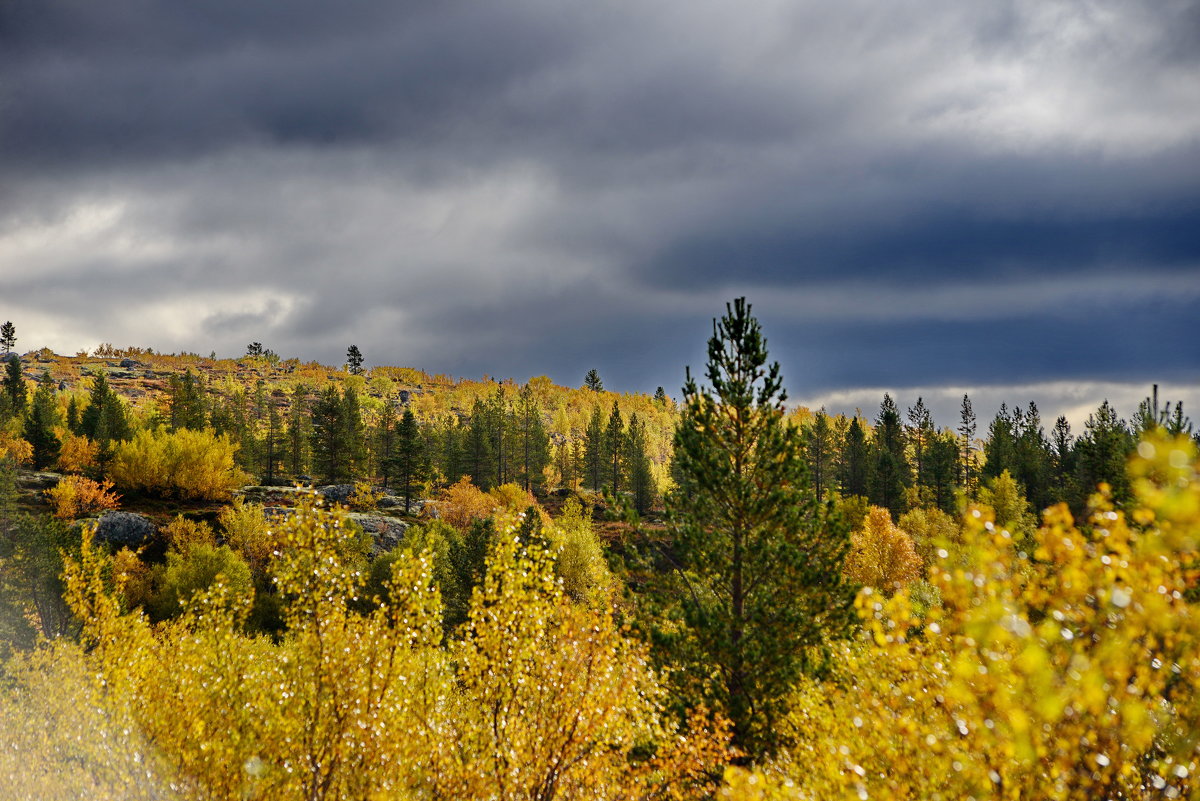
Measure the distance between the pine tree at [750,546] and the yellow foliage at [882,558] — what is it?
33321 mm

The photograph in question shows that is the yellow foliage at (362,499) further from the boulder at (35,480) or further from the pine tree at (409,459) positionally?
the boulder at (35,480)

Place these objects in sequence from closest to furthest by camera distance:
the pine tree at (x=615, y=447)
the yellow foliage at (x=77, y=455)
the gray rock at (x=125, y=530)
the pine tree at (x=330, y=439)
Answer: the gray rock at (x=125, y=530), the yellow foliage at (x=77, y=455), the pine tree at (x=330, y=439), the pine tree at (x=615, y=447)

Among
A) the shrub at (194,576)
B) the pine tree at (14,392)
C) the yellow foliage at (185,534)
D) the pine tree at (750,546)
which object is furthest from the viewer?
the pine tree at (14,392)

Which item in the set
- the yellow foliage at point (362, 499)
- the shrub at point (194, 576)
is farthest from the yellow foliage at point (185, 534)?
the yellow foliage at point (362, 499)

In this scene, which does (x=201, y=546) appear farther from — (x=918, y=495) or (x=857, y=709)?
(x=918, y=495)

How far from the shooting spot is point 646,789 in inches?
636

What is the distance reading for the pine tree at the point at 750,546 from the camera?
54.7 feet

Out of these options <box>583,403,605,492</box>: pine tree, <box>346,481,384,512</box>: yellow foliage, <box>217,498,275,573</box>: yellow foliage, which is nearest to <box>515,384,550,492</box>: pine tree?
<box>583,403,605,492</box>: pine tree

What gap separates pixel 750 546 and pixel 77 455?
84201 mm

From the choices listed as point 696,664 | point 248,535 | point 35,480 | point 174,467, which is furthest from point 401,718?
point 35,480

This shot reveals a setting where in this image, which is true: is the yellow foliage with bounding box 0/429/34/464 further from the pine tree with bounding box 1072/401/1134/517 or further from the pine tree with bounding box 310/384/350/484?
the pine tree with bounding box 1072/401/1134/517

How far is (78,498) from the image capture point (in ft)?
186

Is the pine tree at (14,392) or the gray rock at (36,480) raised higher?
the pine tree at (14,392)

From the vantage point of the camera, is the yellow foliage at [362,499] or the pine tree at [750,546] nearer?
the pine tree at [750,546]
